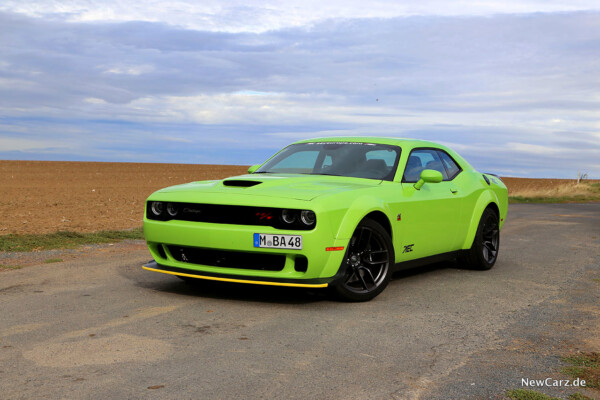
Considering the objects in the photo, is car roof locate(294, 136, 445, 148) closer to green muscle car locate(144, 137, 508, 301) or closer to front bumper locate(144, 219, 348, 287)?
green muscle car locate(144, 137, 508, 301)

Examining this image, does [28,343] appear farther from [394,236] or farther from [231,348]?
[394,236]

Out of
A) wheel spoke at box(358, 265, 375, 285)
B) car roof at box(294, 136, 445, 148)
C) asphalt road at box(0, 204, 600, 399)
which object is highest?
car roof at box(294, 136, 445, 148)

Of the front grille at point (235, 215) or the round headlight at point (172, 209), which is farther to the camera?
the round headlight at point (172, 209)

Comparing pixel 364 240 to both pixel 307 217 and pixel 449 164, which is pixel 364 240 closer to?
pixel 307 217

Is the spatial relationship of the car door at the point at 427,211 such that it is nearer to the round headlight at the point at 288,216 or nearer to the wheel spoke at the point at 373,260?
the wheel spoke at the point at 373,260

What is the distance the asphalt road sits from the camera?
147 inches

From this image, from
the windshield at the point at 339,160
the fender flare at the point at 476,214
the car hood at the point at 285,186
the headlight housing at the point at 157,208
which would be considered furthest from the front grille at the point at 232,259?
the fender flare at the point at 476,214

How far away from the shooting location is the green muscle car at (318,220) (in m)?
5.59

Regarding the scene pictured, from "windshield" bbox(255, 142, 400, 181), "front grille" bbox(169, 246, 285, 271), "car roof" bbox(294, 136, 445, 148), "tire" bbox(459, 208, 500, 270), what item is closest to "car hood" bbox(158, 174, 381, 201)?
"windshield" bbox(255, 142, 400, 181)

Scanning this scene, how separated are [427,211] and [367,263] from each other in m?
1.18

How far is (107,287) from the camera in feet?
21.6

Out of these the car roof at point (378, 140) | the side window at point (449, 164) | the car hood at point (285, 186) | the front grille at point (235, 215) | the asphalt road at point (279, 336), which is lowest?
the asphalt road at point (279, 336)

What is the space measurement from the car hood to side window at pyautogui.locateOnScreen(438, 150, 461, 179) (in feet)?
5.57

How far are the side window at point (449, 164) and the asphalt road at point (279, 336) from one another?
1.19 meters
